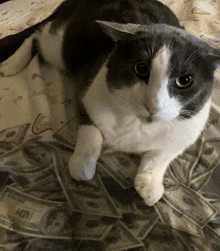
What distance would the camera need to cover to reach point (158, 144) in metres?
0.84

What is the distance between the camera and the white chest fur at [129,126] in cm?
77

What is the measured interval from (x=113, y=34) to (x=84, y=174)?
49cm

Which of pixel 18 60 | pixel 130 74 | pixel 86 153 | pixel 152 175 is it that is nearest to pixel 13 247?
pixel 86 153

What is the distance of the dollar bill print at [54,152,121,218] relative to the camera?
75 centimetres

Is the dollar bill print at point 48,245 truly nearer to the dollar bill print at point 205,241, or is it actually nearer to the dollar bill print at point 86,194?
the dollar bill print at point 86,194

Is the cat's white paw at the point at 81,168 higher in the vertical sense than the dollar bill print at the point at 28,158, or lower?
lower

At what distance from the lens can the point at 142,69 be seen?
0.65 m

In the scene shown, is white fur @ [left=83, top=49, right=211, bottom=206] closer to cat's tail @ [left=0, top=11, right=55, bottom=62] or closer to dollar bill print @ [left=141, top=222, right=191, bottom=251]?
dollar bill print @ [left=141, top=222, right=191, bottom=251]

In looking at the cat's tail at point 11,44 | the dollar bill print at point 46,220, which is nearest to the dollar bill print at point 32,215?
the dollar bill print at point 46,220

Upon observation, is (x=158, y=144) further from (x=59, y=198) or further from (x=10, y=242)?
(x=10, y=242)

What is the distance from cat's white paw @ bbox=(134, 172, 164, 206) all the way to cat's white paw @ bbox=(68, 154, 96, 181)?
0.17 metres

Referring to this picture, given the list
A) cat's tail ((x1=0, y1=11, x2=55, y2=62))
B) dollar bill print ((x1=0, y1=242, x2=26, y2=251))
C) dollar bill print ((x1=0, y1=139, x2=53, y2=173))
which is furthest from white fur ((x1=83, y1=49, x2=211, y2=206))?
cat's tail ((x1=0, y1=11, x2=55, y2=62))

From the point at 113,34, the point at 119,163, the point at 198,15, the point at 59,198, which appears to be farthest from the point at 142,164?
the point at 198,15

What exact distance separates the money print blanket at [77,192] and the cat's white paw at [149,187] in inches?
1.0
